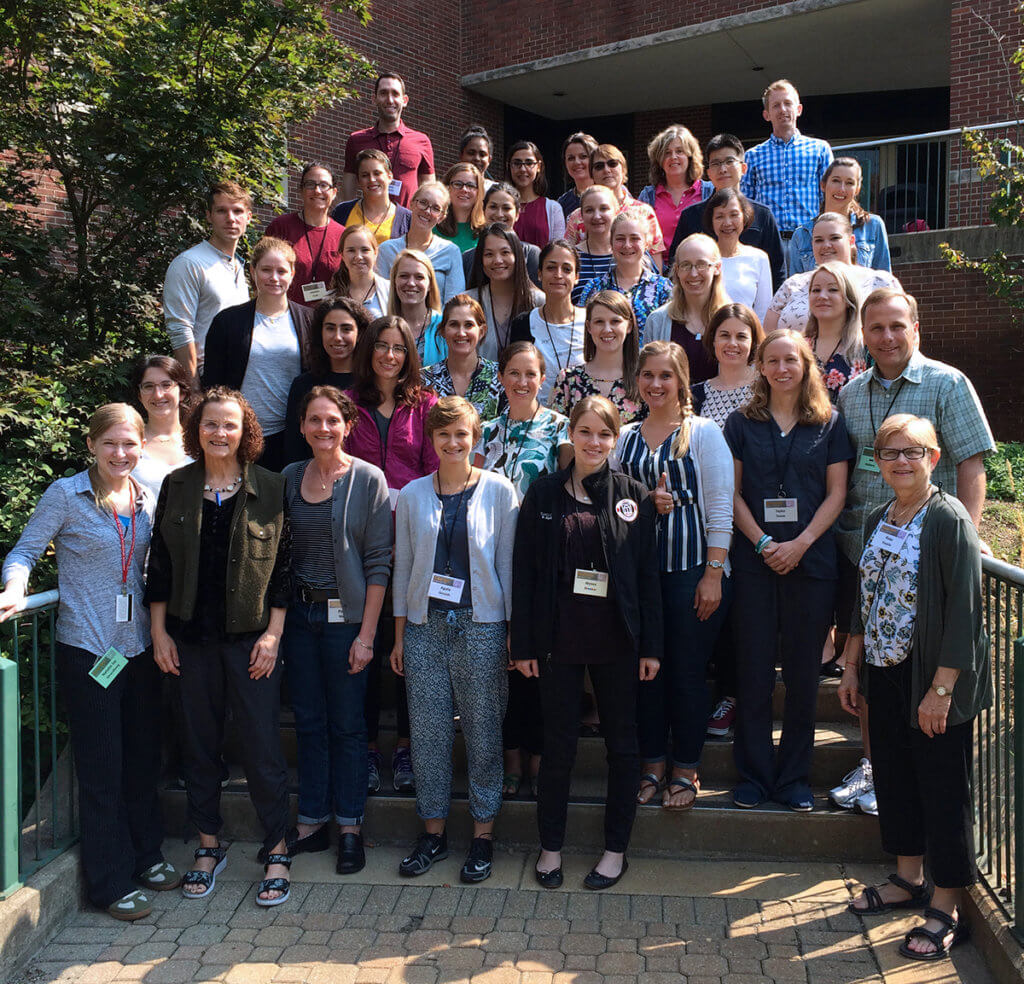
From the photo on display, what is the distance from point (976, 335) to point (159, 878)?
36.3 feet

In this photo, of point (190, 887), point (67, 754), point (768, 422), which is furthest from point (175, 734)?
point (768, 422)

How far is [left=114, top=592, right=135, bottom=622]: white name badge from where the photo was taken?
158 inches

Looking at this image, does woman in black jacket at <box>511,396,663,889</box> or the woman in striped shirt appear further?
the woman in striped shirt

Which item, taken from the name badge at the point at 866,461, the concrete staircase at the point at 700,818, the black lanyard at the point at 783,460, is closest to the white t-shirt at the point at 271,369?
the concrete staircase at the point at 700,818

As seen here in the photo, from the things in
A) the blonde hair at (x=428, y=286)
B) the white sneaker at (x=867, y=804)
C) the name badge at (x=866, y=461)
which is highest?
the blonde hair at (x=428, y=286)

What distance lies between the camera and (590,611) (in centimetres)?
394

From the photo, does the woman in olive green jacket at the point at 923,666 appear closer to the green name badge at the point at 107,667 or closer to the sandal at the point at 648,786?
the sandal at the point at 648,786

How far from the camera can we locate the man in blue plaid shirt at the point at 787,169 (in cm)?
711

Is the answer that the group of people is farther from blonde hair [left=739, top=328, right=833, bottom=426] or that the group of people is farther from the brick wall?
the brick wall

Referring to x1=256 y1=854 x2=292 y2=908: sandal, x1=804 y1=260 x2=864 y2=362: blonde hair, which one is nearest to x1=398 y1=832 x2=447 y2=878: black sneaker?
x1=256 y1=854 x2=292 y2=908: sandal

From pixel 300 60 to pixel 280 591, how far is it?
Result: 456cm

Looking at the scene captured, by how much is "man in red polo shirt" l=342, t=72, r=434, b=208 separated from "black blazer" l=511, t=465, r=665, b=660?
4.19m

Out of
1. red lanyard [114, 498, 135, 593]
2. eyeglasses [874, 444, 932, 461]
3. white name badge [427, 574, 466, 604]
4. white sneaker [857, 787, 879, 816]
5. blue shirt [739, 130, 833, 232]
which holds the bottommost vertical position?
white sneaker [857, 787, 879, 816]

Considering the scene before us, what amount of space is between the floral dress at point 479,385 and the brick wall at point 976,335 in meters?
8.63
